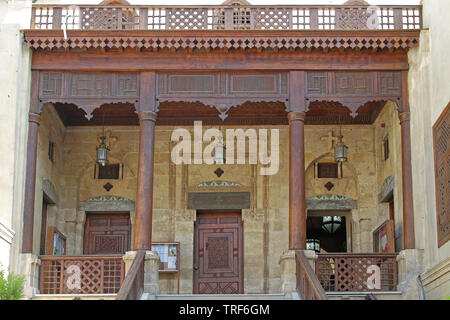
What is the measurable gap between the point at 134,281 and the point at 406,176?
527 centimetres

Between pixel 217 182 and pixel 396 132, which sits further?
pixel 217 182

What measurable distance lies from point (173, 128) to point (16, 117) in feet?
14.9

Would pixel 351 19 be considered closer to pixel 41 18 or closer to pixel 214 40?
pixel 214 40

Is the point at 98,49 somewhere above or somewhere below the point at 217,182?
above

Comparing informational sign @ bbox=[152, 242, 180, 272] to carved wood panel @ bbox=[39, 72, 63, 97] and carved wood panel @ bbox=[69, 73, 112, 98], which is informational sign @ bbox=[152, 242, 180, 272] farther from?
carved wood panel @ bbox=[39, 72, 63, 97]

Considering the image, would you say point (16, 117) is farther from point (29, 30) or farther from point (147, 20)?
point (147, 20)

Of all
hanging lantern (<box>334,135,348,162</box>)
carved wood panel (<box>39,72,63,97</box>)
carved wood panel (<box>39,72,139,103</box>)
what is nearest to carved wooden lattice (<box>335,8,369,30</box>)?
hanging lantern (<box>334,135,348,162</box>)

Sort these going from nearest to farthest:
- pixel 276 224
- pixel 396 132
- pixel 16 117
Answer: pixel 16 117, pixel 396 132, pixel 276 224

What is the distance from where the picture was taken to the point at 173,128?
1992cm

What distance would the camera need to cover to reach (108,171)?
20.0 m

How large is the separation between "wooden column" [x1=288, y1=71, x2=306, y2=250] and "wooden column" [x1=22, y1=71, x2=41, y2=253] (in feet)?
15.0

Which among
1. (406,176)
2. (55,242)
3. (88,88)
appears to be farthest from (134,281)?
(406,176)

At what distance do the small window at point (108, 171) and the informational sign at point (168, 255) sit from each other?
6.14ft

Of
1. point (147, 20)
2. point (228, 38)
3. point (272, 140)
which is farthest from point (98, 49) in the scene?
point (272, 140)
